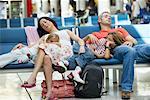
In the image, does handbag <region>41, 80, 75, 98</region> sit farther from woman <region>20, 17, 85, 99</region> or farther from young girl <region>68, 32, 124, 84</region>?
woman <region>20, 17, 85, 99</region>

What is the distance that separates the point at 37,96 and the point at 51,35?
0.79 meters

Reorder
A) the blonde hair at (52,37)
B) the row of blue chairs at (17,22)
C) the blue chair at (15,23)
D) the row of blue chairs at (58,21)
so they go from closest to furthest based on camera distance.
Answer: the blonde hair at (52,37) → the row of blue chairs at (58,21) → the row of blue chairs at (17,22) → the blue chair at (15,23)

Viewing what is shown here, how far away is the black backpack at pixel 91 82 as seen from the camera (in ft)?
15.0

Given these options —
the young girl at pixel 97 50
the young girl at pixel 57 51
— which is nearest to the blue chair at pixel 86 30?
the young girl at pixel 97 50

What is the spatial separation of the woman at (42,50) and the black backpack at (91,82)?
0.33 m

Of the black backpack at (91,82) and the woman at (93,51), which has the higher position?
the woman at (93,51)

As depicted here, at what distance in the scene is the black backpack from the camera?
15.0 feet

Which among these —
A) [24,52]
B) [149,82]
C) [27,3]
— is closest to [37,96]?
[24,52]

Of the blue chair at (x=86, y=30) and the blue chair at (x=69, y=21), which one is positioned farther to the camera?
the blue chair at (x=69, y=21)

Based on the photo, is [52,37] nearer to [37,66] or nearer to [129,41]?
[37,66]

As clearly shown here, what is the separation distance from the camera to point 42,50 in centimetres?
453

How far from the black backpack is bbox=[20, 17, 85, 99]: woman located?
1.08 ft

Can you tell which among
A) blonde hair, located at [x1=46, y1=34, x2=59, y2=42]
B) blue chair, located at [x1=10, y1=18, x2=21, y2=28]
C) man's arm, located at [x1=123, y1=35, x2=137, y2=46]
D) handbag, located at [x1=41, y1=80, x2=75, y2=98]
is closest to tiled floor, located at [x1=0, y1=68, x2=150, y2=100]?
handbag, located at [x1=41, y1=80, x2=75, y2=98]

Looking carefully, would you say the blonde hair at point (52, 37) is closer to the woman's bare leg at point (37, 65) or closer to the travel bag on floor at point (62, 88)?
the woman's bare leg at point (37, 65)
